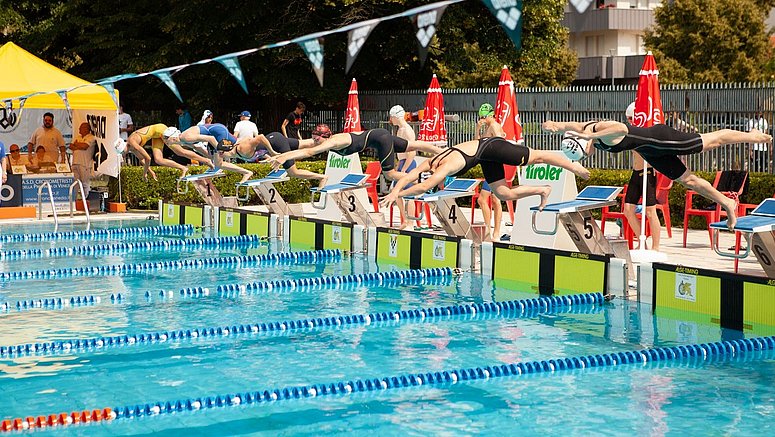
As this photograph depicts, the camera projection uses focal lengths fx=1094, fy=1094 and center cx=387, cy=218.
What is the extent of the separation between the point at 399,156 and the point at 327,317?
581 centimetres

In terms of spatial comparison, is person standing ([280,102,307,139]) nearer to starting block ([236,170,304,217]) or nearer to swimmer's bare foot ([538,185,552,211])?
starting block ([236,170,304,217])

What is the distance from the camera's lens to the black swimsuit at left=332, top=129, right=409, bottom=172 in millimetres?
12891

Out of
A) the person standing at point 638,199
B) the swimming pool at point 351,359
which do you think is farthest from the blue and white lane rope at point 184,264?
the person standing at point 638,199

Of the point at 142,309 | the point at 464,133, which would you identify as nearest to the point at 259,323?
the point at 142,309

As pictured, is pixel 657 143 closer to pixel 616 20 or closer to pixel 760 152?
pixel 760 152

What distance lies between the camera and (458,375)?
6.99m

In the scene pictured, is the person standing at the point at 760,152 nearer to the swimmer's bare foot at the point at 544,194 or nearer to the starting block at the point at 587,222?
the swimmer's bare foot at the point at 544,194

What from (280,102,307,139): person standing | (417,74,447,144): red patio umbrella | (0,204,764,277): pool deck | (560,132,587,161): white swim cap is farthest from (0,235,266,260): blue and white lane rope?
(280,102,307,139): person standing

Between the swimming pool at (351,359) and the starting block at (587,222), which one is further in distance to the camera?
the starting block at (587,222)

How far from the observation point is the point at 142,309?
977 centimetres

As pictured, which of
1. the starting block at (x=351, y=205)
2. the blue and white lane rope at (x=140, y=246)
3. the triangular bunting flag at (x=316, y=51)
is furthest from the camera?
the starting block at (x=351, y=205)

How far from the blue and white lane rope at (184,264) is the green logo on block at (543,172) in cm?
258

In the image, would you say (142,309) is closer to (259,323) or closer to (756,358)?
(259,323)

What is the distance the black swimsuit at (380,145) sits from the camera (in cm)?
1289
